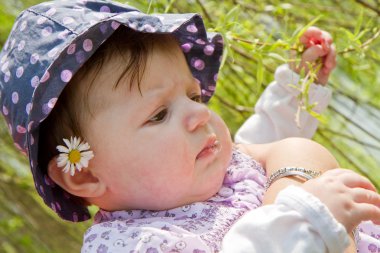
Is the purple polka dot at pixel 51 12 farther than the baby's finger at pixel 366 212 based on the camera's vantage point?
Yes

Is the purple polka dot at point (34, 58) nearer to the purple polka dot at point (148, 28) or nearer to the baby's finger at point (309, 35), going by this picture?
the purple polka dot at point (148, 28)

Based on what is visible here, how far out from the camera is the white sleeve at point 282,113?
1.46 meters

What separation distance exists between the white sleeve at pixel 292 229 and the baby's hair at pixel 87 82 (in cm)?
30

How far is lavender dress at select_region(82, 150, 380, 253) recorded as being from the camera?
3.46ft

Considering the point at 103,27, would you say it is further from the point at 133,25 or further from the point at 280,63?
the point at 280,63

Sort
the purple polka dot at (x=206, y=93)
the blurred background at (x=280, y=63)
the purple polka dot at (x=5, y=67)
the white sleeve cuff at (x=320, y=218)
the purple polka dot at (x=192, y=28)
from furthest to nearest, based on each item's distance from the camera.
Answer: the blurred background at (x=280, y=63) → the purple polka dot at (x=206, y=93) → the purple polka dot at (x=192, y=28) → the purple polka dot at (x=5, y=67) → the white sleeve cuff at (x=320, y=218)

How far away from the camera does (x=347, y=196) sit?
3.15 ft

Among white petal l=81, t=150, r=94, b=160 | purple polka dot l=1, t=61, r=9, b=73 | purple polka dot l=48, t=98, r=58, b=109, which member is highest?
purple polka dot l=1, t=61, r=9, b=73

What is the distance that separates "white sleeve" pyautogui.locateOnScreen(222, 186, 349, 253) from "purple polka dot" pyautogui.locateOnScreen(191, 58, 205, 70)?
439mm

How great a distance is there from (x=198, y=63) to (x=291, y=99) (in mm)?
235

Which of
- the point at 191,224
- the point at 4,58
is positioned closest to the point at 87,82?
the point at 4,58

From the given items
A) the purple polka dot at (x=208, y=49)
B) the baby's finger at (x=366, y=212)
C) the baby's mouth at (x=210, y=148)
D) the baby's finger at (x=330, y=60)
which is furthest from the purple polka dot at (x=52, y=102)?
the baby's finger at (x=330, y=60)

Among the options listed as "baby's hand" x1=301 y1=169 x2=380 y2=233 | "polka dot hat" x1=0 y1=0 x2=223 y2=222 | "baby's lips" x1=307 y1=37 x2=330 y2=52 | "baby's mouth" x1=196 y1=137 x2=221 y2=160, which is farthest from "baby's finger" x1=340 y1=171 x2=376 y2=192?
"baby's lips" x1=307 y1=37 x2=330 y2=52

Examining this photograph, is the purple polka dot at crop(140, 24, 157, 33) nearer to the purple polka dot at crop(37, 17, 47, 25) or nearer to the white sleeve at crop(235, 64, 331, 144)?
the purple polka dot at crop(37, 17, 47, 25)
